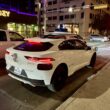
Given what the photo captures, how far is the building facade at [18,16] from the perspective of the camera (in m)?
23.5

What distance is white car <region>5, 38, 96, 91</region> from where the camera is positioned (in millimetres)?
5012

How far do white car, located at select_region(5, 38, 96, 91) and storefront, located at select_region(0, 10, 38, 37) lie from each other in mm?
18181

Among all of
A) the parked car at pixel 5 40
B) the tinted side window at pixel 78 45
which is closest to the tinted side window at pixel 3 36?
the parked car at pixel 5 40

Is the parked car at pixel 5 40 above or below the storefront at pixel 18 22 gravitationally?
below

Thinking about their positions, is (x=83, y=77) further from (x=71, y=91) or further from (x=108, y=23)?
(x=108, y=23)

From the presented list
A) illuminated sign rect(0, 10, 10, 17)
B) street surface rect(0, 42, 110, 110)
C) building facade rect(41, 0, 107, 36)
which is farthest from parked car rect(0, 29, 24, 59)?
building facade rect(41, 0, 107, 36)

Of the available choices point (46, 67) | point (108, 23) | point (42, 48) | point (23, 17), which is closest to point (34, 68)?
point (46, 67)

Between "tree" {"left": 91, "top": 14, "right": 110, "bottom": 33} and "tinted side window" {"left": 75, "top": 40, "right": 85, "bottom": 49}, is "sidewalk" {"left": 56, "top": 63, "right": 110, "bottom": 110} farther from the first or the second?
"tree" {"left": 91, "top": 14, "right": 110, "bottom": 33}

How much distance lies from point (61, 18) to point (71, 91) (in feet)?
197

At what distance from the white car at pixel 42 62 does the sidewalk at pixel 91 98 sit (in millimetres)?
749

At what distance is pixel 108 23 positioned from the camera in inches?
2413

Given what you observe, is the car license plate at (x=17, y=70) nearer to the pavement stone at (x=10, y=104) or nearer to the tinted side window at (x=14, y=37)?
the pavement stone at (x=10, y=104)

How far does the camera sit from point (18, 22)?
2622 cm

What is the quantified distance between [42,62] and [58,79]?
37.2 inches
